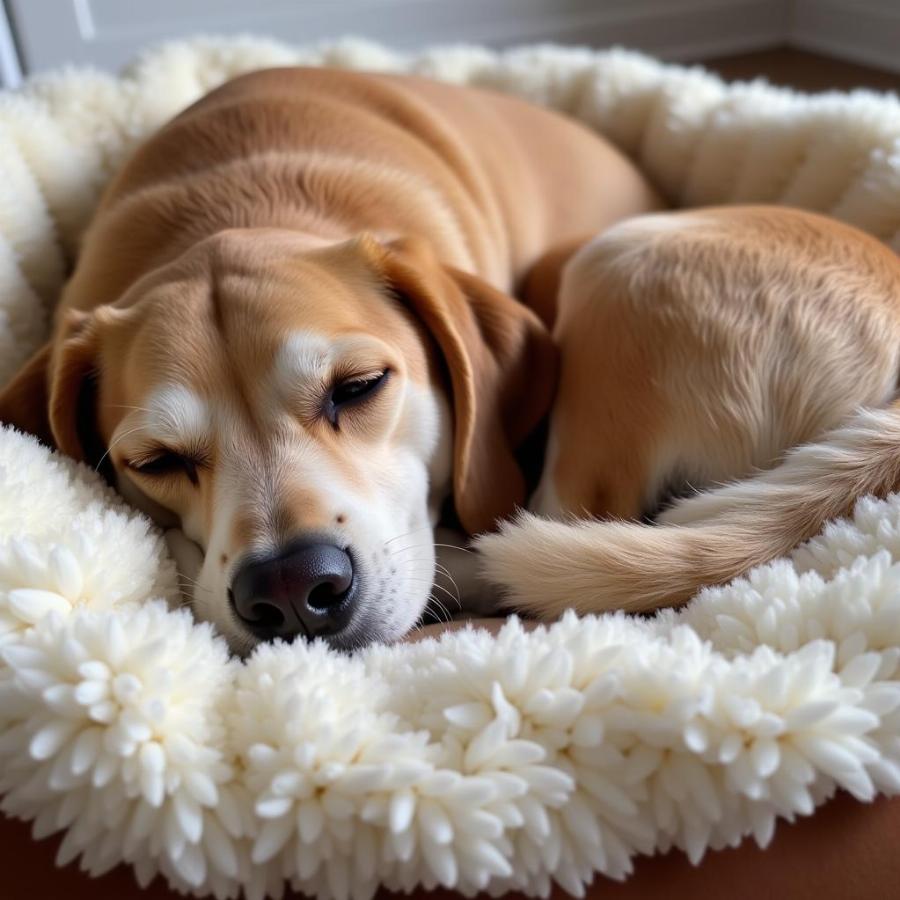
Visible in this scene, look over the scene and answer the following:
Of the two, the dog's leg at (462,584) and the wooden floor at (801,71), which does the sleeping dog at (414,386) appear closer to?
the dog's leg at (462,584)

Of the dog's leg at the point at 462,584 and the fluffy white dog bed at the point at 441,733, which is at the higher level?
the fluffy white dog bed at the point at 441,733

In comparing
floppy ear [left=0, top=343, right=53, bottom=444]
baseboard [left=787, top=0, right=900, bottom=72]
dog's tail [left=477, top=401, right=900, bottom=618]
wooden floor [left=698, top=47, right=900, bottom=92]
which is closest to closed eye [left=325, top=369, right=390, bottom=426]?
dog's tail [left=477, top=401, right=900, bottom=618]

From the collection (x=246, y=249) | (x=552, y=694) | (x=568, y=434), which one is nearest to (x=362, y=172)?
(x=246, y=249)

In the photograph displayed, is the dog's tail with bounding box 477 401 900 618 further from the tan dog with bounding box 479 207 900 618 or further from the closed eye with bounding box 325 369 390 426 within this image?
the closed eye with bounding box 325 369 390 426

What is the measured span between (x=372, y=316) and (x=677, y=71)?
151 centimetres

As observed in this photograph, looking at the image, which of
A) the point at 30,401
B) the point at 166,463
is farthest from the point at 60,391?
the point at 166,463

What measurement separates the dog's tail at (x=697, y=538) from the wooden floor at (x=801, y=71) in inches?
103

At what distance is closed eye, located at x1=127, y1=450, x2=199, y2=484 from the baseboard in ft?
10.8

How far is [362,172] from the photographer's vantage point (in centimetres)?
167

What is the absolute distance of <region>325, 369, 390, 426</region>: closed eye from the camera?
1249mm

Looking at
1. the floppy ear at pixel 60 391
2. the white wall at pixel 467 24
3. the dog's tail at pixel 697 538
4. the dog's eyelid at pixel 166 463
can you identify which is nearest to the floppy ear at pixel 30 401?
the floppy ear at pixel 60 391

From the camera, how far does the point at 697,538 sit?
115 cm

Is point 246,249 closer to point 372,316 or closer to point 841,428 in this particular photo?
point 372,316

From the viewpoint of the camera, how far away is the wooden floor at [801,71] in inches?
135
